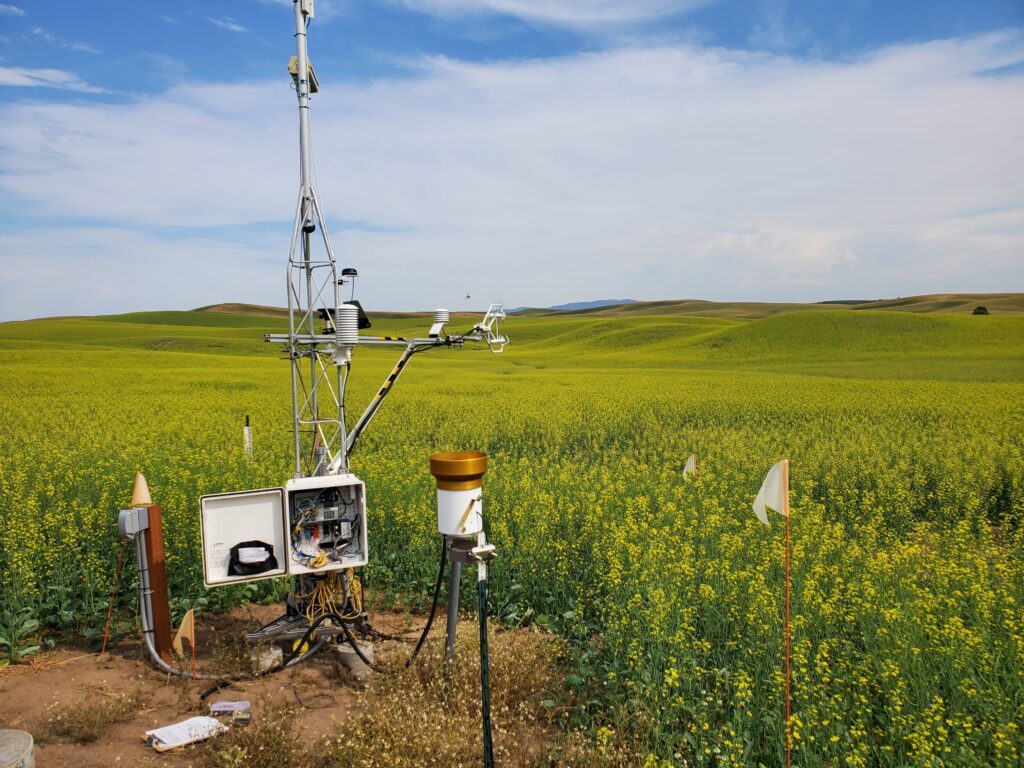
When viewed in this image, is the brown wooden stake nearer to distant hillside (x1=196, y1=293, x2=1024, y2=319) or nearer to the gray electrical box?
the gray electrical box

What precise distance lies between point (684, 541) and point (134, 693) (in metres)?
5.35

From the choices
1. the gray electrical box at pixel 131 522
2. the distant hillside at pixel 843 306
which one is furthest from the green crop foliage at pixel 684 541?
the distant hillside at pixel 843 306

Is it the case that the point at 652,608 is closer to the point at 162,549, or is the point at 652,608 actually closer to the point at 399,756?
the point at 399,756

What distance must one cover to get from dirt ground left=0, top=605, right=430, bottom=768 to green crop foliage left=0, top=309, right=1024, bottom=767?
1.72 feet

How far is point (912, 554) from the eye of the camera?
6078 mm

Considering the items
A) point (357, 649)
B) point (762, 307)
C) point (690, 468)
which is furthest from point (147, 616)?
point (762, 307)

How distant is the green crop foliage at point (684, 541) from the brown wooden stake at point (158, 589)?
0.92 metres

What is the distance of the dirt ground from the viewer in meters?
4.28

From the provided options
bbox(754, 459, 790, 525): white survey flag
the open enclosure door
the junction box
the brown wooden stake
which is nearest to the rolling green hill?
bbox(754, 459, 790, 525): white survey flag

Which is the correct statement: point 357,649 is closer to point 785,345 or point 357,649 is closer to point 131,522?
point 131,522

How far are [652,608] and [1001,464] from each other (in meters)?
9.38

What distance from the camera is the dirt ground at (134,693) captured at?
168 inches

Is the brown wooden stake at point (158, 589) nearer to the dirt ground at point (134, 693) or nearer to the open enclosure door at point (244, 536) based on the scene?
the dirt ground at point (134, 693)

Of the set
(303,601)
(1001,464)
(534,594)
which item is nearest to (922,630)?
(534,594)
